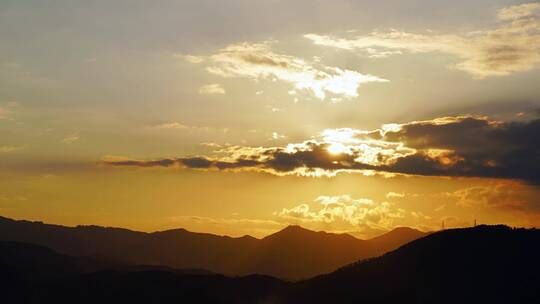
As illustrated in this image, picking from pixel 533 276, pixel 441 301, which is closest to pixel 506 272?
pixel 533 276

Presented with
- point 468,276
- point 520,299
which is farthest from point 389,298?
point 520,299

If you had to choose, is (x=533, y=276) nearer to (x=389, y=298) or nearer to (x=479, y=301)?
(x=479, y=301)

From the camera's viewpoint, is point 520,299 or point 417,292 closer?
point 520,299

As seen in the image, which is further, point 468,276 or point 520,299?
point 468,276

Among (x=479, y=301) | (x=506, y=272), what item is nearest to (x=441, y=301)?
(x=479, y=301)

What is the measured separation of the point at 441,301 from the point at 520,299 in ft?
70.6

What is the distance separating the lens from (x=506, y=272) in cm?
19638

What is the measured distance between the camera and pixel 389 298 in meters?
198

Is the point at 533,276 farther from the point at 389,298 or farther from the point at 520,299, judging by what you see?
the point at 389,298

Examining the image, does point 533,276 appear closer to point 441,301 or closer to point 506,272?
point 506,272

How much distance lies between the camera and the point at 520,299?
583 feet

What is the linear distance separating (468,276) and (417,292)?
55.2 ft

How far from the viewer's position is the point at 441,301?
615 ft

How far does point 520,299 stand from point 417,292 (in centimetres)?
3083
